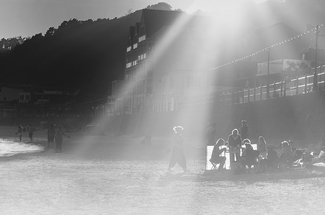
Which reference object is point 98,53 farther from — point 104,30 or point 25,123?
point 25,123

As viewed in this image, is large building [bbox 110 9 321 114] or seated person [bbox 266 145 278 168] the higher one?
large building [bbox 110 9 321 114]

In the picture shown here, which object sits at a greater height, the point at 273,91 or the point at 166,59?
the point at 166,59

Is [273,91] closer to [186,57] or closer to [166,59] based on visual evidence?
[186,57]

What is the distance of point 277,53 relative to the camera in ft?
213

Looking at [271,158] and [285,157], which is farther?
[285,157]

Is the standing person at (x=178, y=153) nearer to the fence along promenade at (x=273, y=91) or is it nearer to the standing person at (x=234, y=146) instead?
the standing person at (x=234, y=146)

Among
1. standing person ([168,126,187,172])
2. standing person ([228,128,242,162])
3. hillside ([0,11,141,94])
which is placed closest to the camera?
standing person ([228,128,242,162])

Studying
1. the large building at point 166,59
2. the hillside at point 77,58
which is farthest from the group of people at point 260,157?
the hillside at point 77,58

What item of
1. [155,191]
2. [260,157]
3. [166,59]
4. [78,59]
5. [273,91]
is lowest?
[155,191]

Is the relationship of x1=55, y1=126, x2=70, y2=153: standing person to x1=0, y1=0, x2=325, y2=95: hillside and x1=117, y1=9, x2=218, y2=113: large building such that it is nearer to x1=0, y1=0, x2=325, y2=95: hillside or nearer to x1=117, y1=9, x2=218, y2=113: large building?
x1=117, y1=9, x2=218, y2=113: large building

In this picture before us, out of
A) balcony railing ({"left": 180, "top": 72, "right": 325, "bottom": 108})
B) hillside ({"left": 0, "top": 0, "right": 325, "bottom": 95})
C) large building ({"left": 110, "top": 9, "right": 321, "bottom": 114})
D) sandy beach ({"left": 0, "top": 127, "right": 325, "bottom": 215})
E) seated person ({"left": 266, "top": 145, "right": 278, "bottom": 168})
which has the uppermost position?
hillside ({"left": 0, "top": 0, "right": 325, "bottom": 95})

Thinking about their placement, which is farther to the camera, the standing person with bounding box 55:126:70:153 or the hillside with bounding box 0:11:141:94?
the hillside with bounding box 0:11:141:94

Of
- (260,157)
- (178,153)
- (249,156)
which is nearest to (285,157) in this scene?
(260,157)

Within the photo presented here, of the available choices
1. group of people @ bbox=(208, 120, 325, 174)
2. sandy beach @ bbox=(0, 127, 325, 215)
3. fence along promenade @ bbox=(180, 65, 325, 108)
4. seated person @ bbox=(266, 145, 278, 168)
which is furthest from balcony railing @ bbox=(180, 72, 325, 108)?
sandy beach @ bbox=(0, 127, 325, 215)
